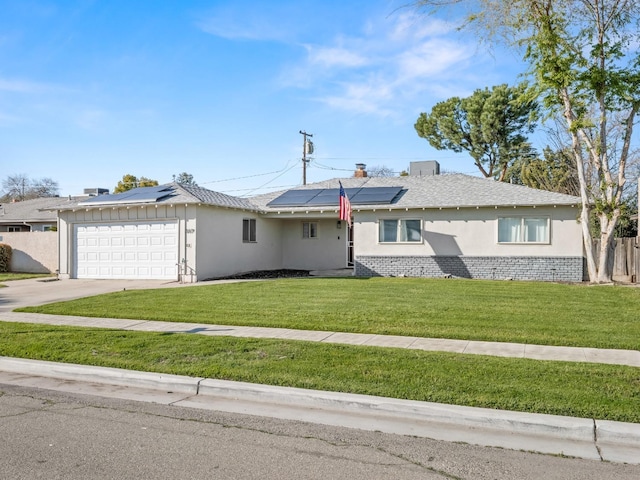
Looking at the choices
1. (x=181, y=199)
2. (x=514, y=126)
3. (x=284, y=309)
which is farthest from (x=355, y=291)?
(x=514, y=126)

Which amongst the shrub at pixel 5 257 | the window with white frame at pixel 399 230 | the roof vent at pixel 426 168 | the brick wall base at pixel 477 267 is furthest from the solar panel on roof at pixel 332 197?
the shrub at pixel 5 257

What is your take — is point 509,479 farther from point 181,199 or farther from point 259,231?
point 259,231

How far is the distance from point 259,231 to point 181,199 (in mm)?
4719

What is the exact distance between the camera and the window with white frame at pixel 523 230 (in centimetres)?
1975

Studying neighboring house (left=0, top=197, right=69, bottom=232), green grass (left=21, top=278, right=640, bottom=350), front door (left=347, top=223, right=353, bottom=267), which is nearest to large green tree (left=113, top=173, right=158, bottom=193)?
neighboring house (left=0, top=197, right=69, bottom=232)

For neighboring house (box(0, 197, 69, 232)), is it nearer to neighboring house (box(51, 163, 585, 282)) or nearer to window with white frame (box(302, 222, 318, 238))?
neighboring house (box(51, 163, 585, 282))

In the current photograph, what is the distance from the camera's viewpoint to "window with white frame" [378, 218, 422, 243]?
69.5 feet

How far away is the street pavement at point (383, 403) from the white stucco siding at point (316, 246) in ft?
47.6

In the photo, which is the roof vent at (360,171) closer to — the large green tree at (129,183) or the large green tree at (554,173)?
the large green tree at (554,173)

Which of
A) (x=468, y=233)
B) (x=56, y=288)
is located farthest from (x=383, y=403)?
(x=468, y=233)

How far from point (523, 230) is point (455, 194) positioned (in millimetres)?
2979

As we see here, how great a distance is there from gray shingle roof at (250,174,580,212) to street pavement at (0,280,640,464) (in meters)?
12.0

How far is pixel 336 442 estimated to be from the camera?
5.16 metres

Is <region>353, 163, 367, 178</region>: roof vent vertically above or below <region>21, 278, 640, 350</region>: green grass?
above
